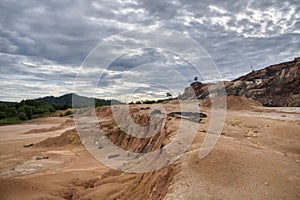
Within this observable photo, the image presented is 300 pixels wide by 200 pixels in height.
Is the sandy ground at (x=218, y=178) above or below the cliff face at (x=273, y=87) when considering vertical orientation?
below

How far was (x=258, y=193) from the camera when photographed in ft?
13.2

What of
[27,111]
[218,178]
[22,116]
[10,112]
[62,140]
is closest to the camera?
[218,178]

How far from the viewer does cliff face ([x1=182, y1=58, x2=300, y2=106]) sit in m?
30.3

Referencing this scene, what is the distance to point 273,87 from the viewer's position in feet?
111

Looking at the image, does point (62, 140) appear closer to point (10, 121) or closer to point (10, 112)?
point (10, 121)

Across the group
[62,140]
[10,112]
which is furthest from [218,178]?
[10,112]

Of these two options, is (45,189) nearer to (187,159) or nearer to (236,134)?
(187,159)

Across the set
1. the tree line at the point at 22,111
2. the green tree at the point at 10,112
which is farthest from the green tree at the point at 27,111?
the green tree at the point at 10,112

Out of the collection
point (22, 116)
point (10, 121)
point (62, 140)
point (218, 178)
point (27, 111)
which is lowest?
point (62, 140)

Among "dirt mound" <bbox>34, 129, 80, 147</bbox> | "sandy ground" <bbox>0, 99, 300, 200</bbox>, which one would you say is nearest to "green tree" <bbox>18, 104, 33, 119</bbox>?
"dirt mound" <bbox>34, 129, 80, 147</bbox>

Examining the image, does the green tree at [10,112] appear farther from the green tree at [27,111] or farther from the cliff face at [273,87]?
the cliff face at [273,87]

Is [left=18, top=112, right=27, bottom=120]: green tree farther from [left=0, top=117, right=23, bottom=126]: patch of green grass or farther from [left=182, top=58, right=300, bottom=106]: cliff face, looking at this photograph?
[left=182, top=58, right=300, bottom=106]: cliff face

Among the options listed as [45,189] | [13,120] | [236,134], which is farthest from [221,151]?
[13,120]

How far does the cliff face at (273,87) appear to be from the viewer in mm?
30344
